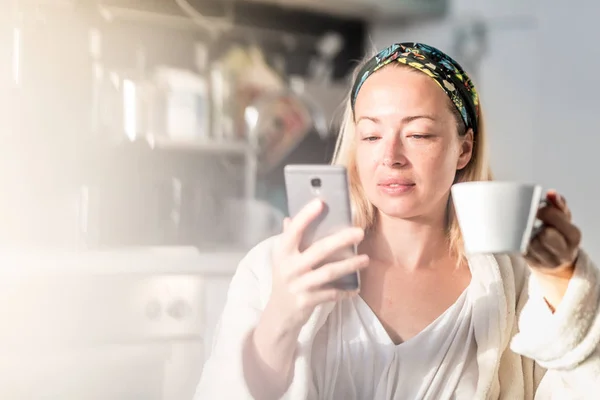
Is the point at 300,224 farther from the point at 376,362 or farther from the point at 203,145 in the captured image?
the point at 203,145

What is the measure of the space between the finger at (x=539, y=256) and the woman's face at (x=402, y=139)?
140mm

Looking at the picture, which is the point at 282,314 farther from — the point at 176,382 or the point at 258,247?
the point at 176,382

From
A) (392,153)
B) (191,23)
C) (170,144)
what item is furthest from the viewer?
(191,23)

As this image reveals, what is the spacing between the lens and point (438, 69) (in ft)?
2.19

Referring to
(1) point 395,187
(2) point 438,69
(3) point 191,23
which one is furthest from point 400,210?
(3) point 191,23

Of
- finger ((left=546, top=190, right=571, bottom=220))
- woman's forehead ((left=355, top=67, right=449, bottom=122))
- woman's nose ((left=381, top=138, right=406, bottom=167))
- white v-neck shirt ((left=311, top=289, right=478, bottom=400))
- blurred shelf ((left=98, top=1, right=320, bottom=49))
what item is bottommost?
white v-neck shirt ((left=311, top=289, right=478, bottom=400))

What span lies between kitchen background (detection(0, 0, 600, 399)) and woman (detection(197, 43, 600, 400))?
0.55ft

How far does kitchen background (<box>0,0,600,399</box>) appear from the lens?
75 cm

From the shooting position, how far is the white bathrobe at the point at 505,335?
0.61 meters

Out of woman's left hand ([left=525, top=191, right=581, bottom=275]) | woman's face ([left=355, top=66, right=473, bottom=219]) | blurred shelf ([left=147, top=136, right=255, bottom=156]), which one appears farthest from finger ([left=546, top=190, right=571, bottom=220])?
blurred shelf ([left=147, top=136, right=255, bottom=156])

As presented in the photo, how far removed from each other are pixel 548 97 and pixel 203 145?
562 mm

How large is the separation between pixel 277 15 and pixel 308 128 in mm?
257

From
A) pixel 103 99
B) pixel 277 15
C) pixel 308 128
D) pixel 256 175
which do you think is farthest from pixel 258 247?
pixel 277 15

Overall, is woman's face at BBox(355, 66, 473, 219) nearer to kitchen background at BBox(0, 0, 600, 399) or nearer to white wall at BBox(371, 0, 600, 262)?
kitchen background at BBox(0, 0, 600, 399)
